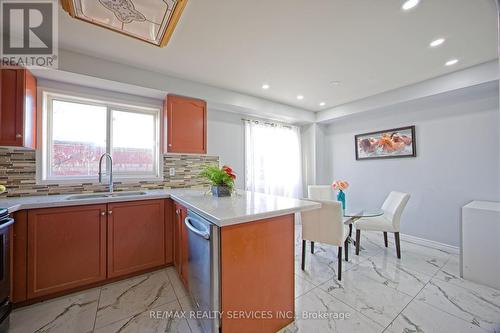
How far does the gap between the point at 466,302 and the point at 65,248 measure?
3610 mm

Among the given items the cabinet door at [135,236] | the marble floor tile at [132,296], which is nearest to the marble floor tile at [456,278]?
the marble floor tile at [132,296]

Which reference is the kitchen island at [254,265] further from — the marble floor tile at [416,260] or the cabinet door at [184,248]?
the marble floor tile at [416,260]

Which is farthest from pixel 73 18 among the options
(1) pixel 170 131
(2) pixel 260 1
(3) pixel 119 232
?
(3) pixel 119 232

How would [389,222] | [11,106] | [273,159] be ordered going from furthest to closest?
[273,159] < [389,222] < [11,106]

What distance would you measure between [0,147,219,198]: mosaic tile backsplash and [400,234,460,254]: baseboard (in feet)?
11.9

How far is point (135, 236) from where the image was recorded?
2086mm

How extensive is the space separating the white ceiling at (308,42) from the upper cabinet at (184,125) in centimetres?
35

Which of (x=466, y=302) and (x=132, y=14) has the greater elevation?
(x=132, y=14)

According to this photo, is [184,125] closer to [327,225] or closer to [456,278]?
[327,225]

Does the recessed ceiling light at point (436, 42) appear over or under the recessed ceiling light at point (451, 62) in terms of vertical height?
over

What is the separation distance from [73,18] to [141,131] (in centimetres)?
145

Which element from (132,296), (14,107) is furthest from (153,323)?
(14,107)

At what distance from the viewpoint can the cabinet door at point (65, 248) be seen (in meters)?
1.69

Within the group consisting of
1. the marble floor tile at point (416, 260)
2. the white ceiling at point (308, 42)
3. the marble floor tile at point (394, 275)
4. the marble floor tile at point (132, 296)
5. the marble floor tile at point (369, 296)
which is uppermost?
the white ceiling at point (308, 42)
